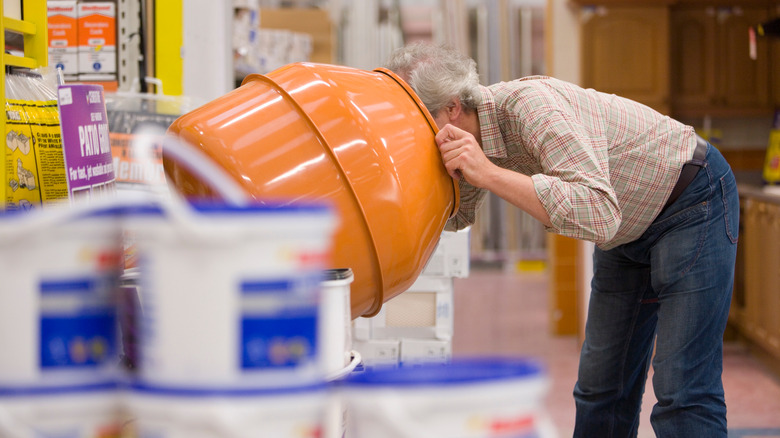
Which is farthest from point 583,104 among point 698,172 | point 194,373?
point 194,373

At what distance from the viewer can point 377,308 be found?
1187mm

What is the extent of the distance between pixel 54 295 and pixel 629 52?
442 centimetres

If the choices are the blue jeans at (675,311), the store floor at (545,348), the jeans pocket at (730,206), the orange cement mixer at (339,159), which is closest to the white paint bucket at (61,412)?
the orange cement mixer at (339,159)

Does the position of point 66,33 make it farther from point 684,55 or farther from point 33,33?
point 684,55

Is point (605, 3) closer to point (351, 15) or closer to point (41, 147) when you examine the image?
point (351, 15)

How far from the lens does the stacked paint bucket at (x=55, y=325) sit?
66 cm

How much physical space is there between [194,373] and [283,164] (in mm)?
456

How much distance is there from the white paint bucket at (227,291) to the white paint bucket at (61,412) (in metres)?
0.06

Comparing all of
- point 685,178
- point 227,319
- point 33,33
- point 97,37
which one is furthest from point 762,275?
point 227,319

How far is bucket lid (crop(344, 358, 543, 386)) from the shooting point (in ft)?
2.07

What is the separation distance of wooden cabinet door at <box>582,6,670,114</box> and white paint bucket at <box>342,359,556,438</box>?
13.7 feet

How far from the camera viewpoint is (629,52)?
4.62 metres

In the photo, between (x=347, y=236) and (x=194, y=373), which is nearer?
(x=194, y=373)

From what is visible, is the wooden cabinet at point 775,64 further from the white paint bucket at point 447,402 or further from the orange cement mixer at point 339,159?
the white paint bucket at point 447,402
